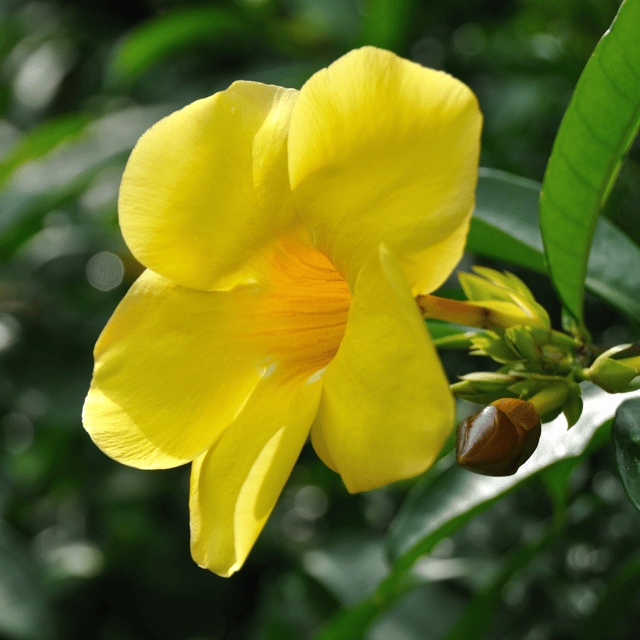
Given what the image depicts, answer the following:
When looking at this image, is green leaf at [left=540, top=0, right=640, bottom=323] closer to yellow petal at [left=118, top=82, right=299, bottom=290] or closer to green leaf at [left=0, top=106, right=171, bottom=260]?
yellow petal at [left=118, top=82, right=299, bottom=290]

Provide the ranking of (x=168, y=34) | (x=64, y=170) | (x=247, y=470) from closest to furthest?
(x=247, y=470) → (x=64, y=170) → (x=168, y=34)

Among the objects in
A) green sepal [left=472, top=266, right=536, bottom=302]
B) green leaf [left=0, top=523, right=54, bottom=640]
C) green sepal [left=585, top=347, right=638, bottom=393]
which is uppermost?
green sepal [left=472, top=266, right=536, bottom=302]

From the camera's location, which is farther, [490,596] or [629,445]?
[490,596]

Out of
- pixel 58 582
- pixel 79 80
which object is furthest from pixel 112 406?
pixel 79 80

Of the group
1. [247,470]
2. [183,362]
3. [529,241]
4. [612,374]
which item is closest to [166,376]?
[183,362]

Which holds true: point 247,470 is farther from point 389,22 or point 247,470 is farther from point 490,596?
point 389,22

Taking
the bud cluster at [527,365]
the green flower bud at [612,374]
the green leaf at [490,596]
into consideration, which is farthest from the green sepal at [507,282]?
the green leaf at [490,596]

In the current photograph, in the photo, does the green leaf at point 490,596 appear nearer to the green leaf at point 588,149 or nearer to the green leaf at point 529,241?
the green leaf at point 529,241

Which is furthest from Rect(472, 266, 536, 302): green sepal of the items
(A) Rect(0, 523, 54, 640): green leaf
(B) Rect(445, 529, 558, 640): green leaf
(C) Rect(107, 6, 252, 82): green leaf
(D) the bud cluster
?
(C) Rect(107, 6, 252, 82): green leaf
